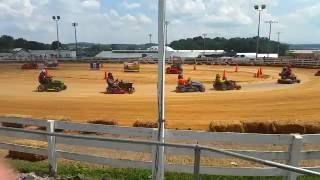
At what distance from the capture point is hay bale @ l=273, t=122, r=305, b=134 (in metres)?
17.6

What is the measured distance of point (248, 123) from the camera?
60.4ft

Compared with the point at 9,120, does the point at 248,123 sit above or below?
below

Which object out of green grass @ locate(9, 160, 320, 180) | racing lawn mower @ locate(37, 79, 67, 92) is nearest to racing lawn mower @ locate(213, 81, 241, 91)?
racing lawn mower @ locate(37, 79, 67, 92)

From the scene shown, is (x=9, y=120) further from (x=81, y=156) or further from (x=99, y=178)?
(x=99, y=178)

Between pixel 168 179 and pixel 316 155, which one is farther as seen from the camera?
pixel 168 179

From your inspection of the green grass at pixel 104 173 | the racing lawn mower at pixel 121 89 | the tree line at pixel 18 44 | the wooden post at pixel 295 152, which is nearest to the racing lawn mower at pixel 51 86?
the racing lawn mower at pixel 121 89

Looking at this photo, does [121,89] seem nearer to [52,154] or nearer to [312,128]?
[312,128]

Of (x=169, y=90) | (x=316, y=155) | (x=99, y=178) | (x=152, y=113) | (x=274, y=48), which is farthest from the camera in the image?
(x=274, y=48)

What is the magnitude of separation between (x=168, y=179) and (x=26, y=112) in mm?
18314

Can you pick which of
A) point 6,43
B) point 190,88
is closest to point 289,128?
point 190,88

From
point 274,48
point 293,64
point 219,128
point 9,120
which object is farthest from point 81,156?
point 274,48

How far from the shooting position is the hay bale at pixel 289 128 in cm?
1762

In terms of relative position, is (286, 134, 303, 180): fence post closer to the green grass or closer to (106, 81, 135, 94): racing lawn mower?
the green grass

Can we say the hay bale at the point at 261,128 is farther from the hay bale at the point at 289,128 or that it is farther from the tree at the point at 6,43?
the tree at the point at 6,43
